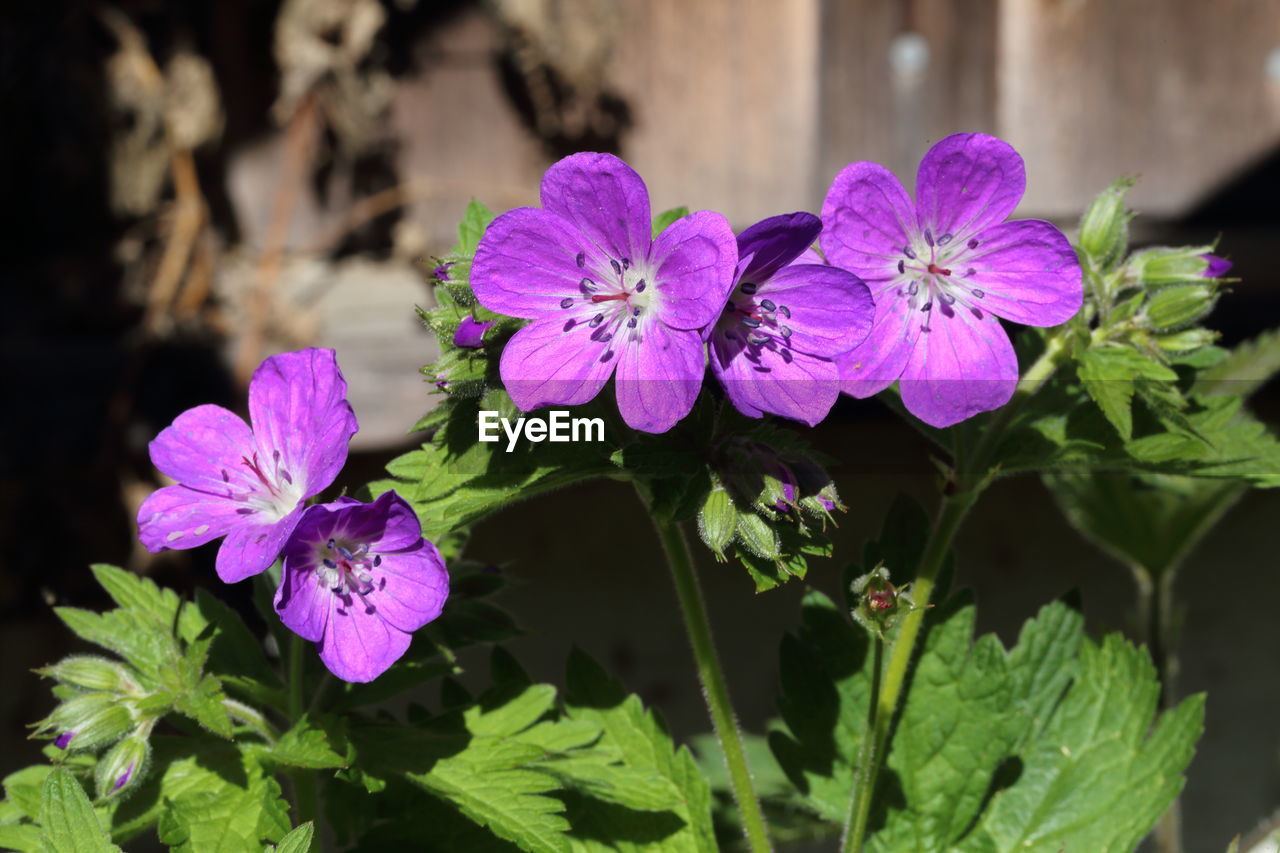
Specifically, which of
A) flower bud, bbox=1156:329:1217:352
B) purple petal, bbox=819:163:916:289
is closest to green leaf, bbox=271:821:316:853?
purple petal, bbox=819:163:916:289

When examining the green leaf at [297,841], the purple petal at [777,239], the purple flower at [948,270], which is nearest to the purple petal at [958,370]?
the purple flower at [948,270]

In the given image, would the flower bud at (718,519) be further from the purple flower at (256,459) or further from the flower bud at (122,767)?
the flower bud at (122,767)

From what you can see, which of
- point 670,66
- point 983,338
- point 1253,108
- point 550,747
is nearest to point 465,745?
point 550,747

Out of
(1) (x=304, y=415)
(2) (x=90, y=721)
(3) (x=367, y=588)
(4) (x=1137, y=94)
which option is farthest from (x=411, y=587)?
(4) (x=1137, y=94)

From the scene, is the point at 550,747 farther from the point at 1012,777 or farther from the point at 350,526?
the point at 1012,777

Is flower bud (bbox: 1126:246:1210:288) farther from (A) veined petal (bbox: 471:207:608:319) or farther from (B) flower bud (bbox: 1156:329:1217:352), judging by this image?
(A) veined petal (bbox: 471:207:608:319)
